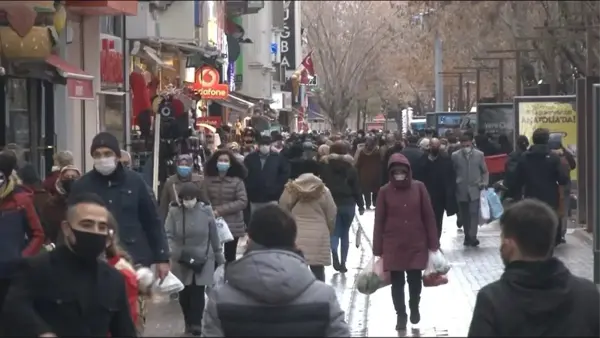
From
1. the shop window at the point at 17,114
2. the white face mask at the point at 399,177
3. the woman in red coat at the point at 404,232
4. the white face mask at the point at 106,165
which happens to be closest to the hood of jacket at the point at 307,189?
the woman in red coat at the point at 404,232

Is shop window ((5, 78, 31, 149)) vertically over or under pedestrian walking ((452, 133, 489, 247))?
over

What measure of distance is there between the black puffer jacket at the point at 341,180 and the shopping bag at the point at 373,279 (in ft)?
17.8

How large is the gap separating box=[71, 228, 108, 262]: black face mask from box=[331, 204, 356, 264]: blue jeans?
38.7 ft

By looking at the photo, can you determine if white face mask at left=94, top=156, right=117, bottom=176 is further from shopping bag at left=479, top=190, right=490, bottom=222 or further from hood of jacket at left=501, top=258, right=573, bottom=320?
shopping bag at left=479, top=190, right=490, bottom=222

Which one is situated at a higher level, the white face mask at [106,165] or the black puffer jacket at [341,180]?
the white face mask at [106,165]

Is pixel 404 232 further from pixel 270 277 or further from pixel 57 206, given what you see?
pixel 270 277

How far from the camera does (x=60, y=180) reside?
11.2m

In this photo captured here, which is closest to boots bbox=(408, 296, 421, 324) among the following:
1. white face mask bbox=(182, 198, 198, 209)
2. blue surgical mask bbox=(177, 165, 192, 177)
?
white face mask bbox=(182, 198, 198, 209)

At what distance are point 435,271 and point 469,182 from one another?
863 cm

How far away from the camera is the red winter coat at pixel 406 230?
12.0 metres

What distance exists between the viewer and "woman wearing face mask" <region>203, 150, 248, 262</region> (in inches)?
590

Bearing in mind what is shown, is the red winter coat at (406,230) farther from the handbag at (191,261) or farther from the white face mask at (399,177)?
the handbag at (191,261)

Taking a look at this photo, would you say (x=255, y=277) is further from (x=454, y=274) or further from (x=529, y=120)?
(x=529, y=120)

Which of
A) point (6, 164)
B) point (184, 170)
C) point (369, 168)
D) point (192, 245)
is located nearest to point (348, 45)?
point (369, 168)
